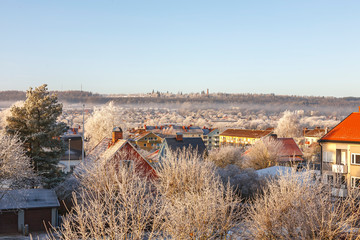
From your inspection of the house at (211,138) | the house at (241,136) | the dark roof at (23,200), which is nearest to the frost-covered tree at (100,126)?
the house at (241,136)

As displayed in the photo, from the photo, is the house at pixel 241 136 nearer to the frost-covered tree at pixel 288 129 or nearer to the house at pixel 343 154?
the frost-covered tree at pixel 288 129

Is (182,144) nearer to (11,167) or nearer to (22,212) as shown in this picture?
(22,212)

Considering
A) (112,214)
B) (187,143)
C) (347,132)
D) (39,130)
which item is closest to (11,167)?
(39,130)

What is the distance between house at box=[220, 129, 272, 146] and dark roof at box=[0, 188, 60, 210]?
224 feet

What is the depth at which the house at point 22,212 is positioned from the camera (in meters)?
26.2

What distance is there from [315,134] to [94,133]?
5565cm

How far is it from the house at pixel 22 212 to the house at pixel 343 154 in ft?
63.5

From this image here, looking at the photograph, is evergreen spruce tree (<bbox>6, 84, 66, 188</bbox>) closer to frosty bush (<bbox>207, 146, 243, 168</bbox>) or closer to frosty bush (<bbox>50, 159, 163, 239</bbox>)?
frosty bush (<bbox>50, 159, 163, 239</bbox>)

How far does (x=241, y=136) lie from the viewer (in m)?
102

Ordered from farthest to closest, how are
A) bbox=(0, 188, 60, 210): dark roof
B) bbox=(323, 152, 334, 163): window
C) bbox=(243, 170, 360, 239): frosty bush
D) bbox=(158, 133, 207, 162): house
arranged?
bbox=(158, 133, 207, 162): house < bbox=(323, 152, 334, 163): window < bbox=(0, 188, 60, 210): dark roof < bbox=(243, 170, 360, 239): frosty bush

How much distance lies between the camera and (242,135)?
4035 inches

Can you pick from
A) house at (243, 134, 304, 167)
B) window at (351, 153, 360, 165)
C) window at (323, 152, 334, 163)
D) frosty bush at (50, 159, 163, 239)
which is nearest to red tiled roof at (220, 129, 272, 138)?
house at (243, 134, 304, 167)

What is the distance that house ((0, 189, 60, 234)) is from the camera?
26.2 m

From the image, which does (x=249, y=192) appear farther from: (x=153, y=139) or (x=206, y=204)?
(x=153, y=139)
